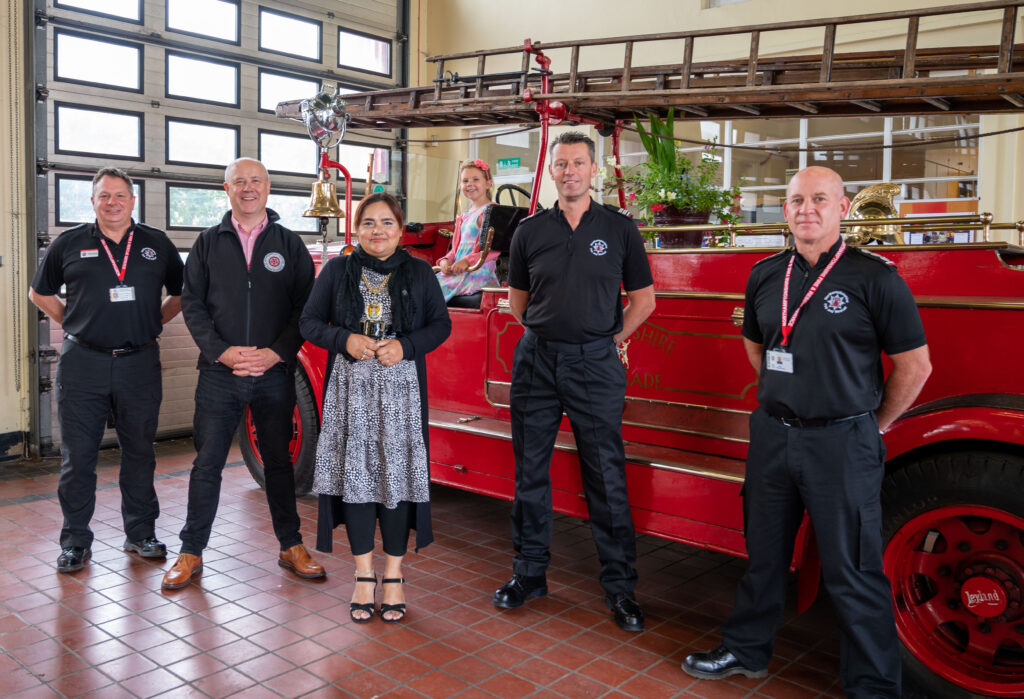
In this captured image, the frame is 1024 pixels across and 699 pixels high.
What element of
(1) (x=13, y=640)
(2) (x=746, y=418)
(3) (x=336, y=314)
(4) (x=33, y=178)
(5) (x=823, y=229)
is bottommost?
(1) (x=13, y=640)

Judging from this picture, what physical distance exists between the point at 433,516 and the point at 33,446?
3299 millimetres

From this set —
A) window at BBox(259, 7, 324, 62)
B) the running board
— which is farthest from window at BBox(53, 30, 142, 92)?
the running board

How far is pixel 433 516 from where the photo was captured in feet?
16.5

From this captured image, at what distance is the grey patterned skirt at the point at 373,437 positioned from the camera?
3.35 meters

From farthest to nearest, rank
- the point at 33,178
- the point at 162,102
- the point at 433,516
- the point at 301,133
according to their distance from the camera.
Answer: the point at 301,133, the point at 162,102, the point at 33,178, the point at 433,516

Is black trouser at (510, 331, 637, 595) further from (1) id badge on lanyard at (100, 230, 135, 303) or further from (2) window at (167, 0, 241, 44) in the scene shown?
(2) window at (167, 0, 241, 44)

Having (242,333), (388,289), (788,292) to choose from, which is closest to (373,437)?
(388,289)

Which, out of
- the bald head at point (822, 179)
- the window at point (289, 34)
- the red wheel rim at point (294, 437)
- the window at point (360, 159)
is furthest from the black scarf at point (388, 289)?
the window at point (360, 159)

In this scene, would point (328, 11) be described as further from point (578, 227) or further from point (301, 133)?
point (578, 227)

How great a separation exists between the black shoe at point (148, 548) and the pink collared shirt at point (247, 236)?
59.9 inches

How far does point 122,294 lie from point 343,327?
4.51 feet

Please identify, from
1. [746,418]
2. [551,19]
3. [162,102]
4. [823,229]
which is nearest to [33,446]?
[162,102]

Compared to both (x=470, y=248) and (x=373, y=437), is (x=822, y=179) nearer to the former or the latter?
(x=373, y=437)

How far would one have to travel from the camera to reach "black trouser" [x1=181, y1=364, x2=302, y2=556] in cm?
386
